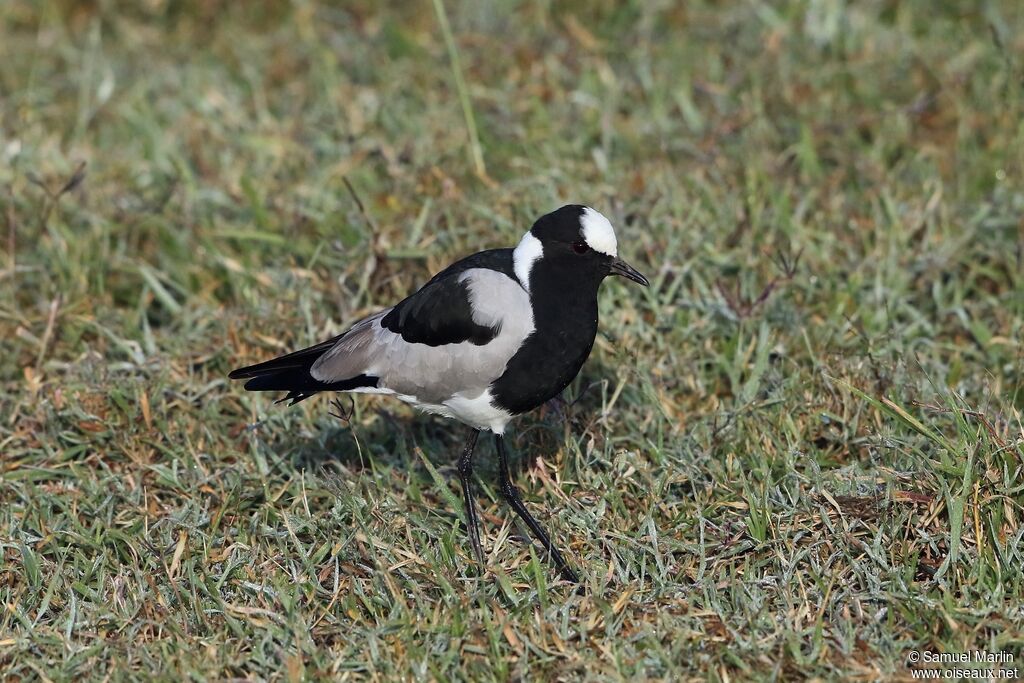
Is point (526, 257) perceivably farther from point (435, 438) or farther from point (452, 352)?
point (435, 438)

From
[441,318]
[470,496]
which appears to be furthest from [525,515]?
[441,318]

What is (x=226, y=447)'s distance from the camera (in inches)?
183

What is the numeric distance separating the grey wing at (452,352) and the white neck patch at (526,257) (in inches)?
1.4

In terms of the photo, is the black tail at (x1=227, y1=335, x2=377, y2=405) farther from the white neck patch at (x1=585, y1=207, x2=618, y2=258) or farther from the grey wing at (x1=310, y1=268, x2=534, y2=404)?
the white neck patch at (x1=585, y1=207, x2=618, y2=258)

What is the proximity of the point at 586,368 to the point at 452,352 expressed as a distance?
0.90m

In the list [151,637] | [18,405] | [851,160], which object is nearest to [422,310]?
[151,637]

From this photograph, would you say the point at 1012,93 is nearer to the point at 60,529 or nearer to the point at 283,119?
the point at 283,119

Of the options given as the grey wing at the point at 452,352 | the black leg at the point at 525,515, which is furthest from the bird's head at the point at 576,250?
the black leg at the point at 525,515

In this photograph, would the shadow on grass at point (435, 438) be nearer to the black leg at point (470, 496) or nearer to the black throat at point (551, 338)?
the black leg at point (470, 496)

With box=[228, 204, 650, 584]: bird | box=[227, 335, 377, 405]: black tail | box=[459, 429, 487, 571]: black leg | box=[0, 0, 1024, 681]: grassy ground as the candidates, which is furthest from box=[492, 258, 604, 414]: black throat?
box=[227, 335, 377, 405]: black tail

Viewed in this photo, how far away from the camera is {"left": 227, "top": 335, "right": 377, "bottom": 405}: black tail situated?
4211 mm

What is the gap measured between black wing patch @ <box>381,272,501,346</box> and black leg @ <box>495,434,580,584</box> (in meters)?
0.39

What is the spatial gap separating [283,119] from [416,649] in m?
3.73

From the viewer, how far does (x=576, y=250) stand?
160 inches
